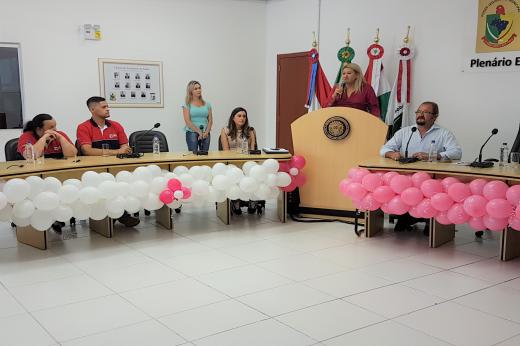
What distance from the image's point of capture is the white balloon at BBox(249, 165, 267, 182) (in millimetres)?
4676

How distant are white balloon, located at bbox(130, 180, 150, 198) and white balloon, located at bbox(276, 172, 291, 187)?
4.19 feet

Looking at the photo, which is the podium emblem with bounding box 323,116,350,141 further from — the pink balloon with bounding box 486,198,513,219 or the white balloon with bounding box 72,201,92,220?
the white balloon with bounding box 72,201,92,220

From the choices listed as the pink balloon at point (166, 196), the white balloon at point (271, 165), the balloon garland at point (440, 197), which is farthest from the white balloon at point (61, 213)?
the balloon garland at point (440, 197)

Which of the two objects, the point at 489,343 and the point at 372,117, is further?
the point at 372,117

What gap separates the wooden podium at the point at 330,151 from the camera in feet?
16.2

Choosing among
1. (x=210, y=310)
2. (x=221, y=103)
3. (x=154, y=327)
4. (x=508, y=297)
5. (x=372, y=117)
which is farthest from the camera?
(x=221, y=103)

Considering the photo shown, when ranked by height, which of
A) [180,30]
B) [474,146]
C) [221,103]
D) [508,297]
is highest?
[180,30]

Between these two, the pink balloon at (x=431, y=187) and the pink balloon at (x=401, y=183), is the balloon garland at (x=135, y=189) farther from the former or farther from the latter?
the pink balloon at (x=431, y=187)

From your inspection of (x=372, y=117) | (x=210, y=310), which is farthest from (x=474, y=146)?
(x=210, y=310)

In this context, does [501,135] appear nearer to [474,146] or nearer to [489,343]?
[474,146]

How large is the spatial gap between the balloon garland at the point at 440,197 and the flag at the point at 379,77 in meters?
2.29

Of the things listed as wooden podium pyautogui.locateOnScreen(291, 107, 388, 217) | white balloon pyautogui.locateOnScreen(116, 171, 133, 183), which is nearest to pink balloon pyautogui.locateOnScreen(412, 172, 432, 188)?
wooden podium pyautogui.locateOnScreen(291, 107, 388, 217)

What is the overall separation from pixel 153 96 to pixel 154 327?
5165 mm

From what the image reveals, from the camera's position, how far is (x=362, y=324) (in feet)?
8.88
